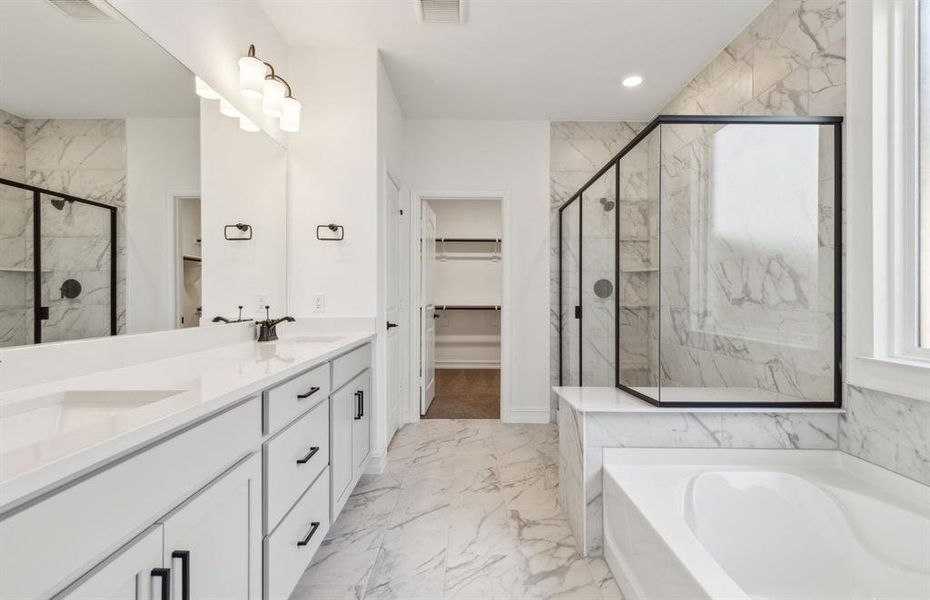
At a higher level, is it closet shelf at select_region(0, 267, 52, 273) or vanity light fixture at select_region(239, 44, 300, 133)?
vanity light fixture at select_region(239, 44, 300, 133)

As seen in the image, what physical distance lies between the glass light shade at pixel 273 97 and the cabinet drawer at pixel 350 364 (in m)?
1.36

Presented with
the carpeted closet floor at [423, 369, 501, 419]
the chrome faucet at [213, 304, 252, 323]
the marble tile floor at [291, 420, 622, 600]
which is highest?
the chrome faucet at [213, 304, 252, 323]

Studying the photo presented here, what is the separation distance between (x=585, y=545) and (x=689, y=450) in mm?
610

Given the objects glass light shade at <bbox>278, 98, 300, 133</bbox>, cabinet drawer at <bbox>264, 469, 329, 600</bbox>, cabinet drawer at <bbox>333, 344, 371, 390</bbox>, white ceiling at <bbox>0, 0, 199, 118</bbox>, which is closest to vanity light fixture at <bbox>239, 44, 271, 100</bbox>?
glass light shade at <bbox>278, 98, 300, 133</bbox>

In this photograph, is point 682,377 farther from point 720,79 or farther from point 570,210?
point 720,79

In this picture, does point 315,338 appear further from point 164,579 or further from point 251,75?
point 164,579

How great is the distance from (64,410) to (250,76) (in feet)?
5.53

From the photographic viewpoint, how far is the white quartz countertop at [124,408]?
0.54m

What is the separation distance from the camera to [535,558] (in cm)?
172

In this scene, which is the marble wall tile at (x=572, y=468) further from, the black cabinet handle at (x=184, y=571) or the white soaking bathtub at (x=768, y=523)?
the black cabinet handle at (x=184, y=571)

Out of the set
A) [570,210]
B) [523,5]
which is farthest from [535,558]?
[523,5]

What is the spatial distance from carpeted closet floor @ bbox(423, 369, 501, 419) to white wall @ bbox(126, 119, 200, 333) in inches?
97.7

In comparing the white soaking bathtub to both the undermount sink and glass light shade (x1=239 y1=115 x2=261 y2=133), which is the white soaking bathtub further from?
glass light shade (x1=239 y1=115 x2=261 y2=133)

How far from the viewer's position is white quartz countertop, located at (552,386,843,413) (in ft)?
5.59
